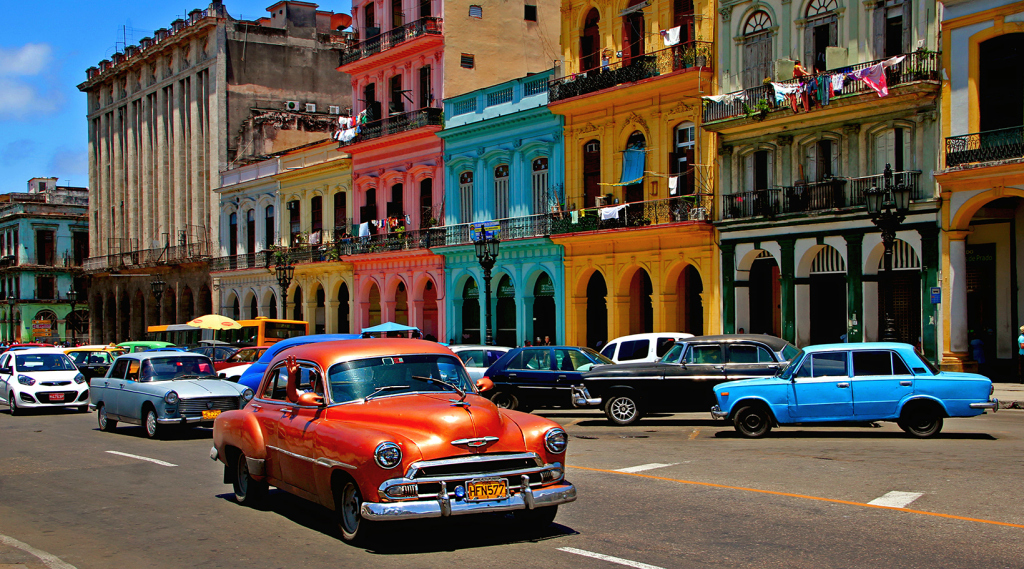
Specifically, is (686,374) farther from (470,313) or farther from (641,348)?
(470,313)

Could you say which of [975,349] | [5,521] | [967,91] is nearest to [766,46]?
[967,91]

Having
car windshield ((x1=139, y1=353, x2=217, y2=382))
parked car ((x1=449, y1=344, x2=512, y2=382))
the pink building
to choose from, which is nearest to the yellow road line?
car windshield ((x1=139, y1=353, x2=217, y2=382))

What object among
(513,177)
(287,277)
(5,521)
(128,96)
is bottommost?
(5,521)

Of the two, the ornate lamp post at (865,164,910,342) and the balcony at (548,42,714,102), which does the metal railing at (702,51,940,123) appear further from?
the ornate lamp post at (865,164,910,342)

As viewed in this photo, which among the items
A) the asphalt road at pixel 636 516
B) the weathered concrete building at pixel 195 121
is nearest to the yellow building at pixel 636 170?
the asphalt road at pixel 636 516

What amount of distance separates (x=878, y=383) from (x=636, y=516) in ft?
24.5

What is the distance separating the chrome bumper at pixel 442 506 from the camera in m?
8.02

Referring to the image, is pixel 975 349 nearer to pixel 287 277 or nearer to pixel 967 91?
pixel 967 91

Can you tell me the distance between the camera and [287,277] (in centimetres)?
4262

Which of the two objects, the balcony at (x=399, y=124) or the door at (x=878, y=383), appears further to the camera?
the balcony at (x=399, y=124)

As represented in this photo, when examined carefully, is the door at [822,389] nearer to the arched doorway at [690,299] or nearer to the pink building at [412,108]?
the arched doorway at [690,299]

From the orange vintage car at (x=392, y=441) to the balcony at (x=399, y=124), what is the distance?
3204cm

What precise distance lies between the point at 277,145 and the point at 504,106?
22.4 m

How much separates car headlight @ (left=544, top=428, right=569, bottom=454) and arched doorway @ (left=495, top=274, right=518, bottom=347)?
3008 centimetres
